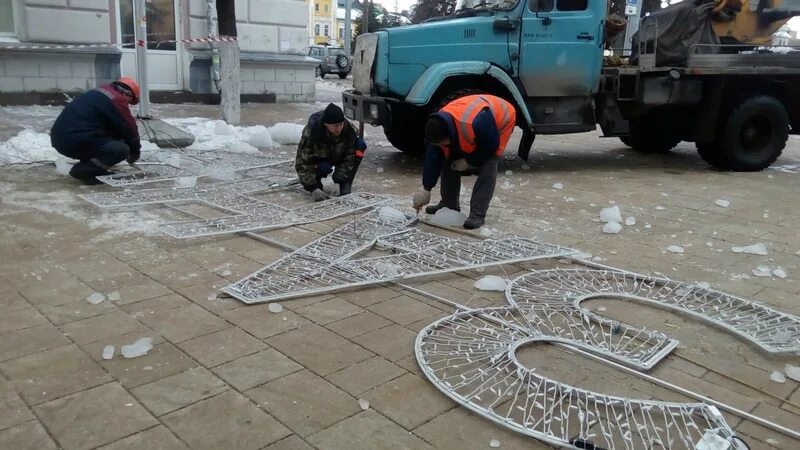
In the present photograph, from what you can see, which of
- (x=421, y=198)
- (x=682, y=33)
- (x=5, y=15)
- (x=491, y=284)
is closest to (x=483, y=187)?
(x=421, y=198)

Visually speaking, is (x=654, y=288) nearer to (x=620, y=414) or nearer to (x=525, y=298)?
(x=525, y=298)

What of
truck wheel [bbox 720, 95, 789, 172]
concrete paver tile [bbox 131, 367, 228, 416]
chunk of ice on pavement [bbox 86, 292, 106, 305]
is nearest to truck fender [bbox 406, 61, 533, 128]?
truck wheel [bbox 720, 95, 789, 172]

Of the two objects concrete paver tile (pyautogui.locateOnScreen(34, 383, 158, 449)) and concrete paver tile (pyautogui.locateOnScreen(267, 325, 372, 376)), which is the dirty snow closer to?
concrete paver tile (pyautogui.locateOnScreen(34, 383, 158, 449))

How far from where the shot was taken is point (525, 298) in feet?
11.8

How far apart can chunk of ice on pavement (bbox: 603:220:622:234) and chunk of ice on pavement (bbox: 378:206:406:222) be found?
1.59 m

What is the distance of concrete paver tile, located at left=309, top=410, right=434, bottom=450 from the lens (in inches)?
87.7

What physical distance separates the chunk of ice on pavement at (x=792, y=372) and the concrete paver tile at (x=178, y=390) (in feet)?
7.87

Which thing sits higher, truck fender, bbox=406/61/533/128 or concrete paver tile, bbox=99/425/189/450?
truck fender, bbox=406/61/533/128

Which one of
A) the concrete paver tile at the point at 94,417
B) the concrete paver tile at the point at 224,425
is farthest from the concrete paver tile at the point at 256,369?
the concrete paver tile at the point at 94,417

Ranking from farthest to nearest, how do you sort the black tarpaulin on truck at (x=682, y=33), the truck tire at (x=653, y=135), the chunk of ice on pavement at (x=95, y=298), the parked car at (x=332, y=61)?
the parked car at (x=332, y=61)
the truck tire at (x=653, y=135)
the black tarpaulin on truck at (x=682, y=33)
the chunk of ice on pavement at (x=95, y=298)

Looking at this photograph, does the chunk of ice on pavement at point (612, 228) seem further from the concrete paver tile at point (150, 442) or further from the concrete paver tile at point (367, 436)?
the concrete paver tile at point (150, 442)

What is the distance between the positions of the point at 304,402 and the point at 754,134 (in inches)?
299

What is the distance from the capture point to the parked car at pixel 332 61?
26.9m

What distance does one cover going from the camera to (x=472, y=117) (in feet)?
15.5
